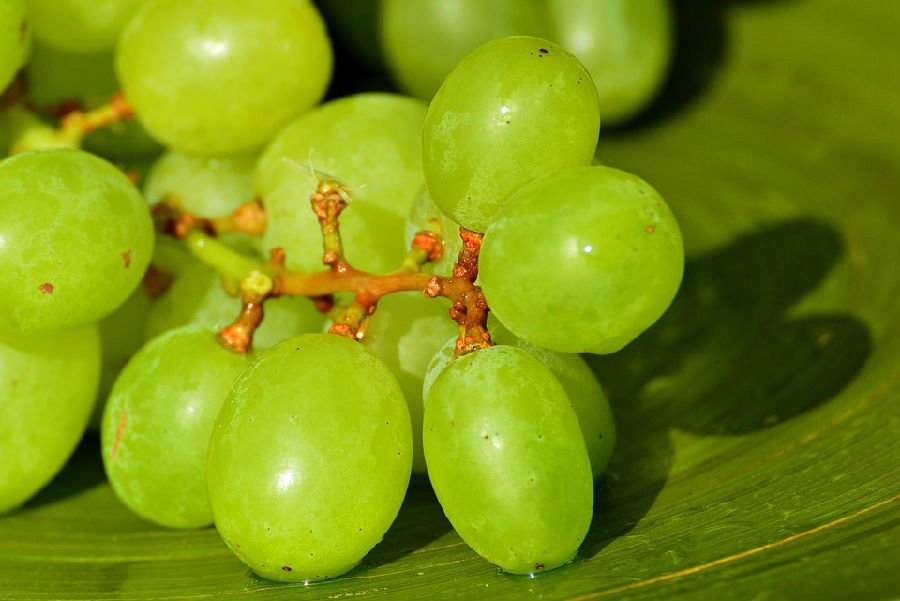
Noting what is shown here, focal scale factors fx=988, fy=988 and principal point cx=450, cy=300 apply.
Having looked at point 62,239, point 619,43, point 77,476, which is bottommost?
point 77,476

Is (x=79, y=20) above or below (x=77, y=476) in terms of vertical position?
above

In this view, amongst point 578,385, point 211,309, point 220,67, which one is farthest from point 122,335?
point 578,385

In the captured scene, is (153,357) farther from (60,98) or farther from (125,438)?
(60,98)

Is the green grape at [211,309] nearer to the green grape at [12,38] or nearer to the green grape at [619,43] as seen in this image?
the green grape at [12,38]

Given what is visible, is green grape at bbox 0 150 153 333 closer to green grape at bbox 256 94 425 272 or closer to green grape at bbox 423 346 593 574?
green grape at bbox 256 94 425 272

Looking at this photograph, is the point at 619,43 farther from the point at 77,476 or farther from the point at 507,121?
the point at 77,476

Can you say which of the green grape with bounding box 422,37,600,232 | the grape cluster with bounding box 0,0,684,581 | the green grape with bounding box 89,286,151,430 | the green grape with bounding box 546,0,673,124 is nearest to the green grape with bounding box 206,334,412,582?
the grape cluster with bounding box 0,0,684,581

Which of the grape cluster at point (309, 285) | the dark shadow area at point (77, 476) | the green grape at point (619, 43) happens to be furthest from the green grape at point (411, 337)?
the green grape at point (619, 43)
